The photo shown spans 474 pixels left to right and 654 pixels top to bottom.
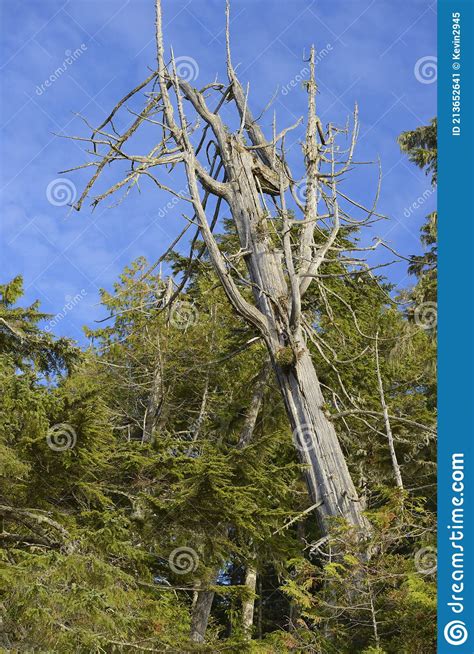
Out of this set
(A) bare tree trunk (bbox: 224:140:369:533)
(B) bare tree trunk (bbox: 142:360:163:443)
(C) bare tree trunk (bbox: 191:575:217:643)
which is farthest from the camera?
(B) bare tree trunk (bbox: 142:360:163:443)

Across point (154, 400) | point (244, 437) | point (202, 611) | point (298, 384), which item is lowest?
point (202, 611)

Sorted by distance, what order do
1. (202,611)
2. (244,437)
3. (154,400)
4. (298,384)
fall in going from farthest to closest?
(154,400) → (244,437) → (202,611) → (298,384)

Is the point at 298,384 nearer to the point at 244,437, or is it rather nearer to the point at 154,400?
the point at 244,437

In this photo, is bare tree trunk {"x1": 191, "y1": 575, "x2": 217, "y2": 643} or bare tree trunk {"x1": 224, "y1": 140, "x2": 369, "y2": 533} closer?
bare tree trunk {"x1": 224, "y1": 140, "x2": 369, "y2": 533}

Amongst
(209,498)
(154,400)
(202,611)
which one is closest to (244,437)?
Result: (154,400)

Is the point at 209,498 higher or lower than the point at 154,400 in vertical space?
lower

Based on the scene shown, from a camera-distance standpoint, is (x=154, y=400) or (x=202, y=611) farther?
(x=154, y=400)

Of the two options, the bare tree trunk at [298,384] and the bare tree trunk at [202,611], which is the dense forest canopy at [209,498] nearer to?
the bare tree trunk at [298,384]

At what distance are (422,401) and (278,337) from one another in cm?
1010

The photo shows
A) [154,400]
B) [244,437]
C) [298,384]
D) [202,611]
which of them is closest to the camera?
[298,384]

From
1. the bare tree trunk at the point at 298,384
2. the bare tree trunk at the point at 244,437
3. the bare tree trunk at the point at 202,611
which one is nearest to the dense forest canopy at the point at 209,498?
the bare tree trunk at the point at 298,384

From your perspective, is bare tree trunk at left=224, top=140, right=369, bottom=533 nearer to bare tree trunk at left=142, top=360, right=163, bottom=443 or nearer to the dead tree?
the dead tree

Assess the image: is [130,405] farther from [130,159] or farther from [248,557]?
[130,159]

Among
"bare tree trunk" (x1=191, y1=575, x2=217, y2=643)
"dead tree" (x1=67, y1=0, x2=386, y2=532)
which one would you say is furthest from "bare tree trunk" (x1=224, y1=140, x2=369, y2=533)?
"bare tree trunk" (x1=191, y1=575, x2=217, y2=643)
